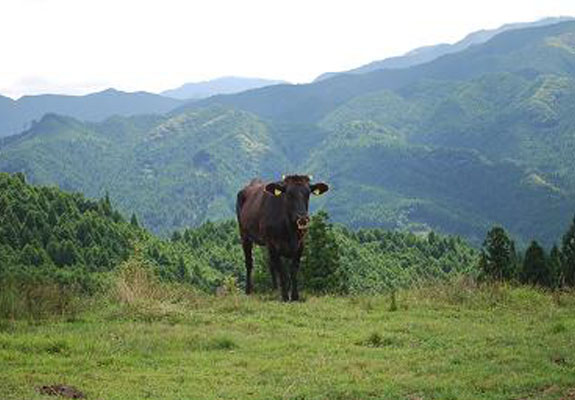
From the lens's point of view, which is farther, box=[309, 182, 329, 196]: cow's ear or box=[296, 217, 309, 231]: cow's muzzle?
box=[309, 182, 329, 196]: cow's ear

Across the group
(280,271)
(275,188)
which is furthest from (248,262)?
(275,188)

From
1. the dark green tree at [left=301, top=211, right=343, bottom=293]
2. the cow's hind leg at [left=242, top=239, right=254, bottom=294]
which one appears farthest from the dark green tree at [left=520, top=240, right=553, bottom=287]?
the cow's hind leg at [left=242, top=239, right=254, bottom=294]

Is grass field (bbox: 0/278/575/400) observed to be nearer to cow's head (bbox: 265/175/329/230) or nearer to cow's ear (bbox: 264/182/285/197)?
cow's head (bbox: 265/175/329/230)

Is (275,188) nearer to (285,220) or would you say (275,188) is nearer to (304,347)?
(285,220)

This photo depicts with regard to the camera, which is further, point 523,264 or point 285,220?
point 523,264

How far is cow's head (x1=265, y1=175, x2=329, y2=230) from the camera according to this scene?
18.2 m

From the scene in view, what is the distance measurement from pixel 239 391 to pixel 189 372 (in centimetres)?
148

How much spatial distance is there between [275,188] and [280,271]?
2.09m

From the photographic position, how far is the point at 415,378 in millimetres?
10641

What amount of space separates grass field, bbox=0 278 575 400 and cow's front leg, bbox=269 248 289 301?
1.98ft

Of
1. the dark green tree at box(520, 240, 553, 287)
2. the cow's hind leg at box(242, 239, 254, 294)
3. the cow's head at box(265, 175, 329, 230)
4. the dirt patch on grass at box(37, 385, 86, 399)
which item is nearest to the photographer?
the dirt patch on grass at box(37, 385, 86, 399)

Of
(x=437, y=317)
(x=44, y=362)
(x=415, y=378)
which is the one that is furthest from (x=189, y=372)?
(x=437, y=317)

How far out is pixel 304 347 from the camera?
13.1 meters

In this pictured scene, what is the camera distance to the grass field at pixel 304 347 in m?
10.2
